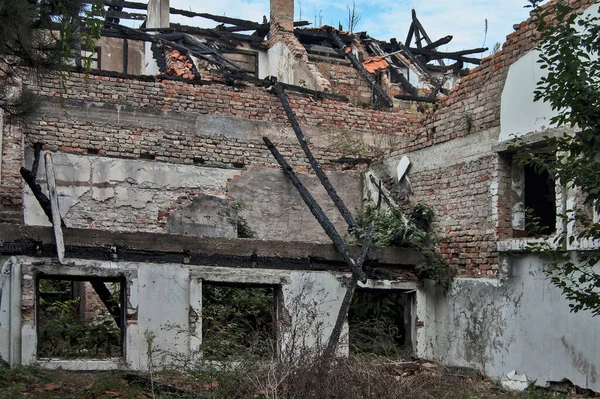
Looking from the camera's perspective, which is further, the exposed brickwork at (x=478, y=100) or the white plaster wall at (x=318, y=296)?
the white plaster wall at (x=318, y=296)

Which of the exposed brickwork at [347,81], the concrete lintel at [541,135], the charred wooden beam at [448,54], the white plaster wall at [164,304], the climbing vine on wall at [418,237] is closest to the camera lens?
the concrete lintel at [541,135]

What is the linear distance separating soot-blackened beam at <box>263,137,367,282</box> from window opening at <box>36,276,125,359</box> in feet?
11.2

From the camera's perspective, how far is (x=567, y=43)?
7559mm

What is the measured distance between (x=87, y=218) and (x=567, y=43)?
915cm

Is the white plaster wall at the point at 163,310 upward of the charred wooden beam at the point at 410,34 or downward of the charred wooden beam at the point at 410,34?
downward

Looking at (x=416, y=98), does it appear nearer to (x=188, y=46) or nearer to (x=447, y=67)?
(x=188, y=46)

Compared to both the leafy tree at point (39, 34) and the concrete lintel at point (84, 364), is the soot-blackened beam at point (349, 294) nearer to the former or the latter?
the concrete lintel at point (84, 364)

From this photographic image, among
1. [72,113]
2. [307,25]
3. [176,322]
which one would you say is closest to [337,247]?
[176,322]

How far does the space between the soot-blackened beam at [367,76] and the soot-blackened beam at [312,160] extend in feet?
11.4

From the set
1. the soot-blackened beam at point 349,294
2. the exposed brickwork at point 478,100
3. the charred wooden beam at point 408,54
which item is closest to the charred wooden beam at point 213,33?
the charred wooden beam at point 408,54

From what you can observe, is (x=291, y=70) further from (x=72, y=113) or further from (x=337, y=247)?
(x=337, y=247)

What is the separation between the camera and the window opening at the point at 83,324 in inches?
464

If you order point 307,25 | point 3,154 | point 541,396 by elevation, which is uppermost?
point 307,25

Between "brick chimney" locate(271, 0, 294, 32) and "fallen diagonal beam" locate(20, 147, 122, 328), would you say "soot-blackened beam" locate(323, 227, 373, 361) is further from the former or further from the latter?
"brick chimney" locate(271, 0, 294, 32)
